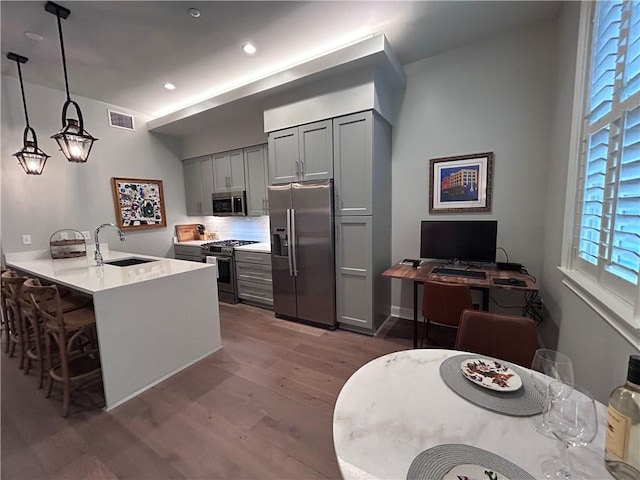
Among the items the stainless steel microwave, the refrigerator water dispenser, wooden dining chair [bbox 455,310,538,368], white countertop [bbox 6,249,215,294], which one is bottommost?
wooden dining chair [bbox 455,310,538,368]

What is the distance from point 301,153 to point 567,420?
304cm

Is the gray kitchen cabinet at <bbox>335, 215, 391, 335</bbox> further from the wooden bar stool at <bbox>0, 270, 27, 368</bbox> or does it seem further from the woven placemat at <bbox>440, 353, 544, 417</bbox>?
the wooden bar stool at <bbox>0, 270, 27, 368</bbox>

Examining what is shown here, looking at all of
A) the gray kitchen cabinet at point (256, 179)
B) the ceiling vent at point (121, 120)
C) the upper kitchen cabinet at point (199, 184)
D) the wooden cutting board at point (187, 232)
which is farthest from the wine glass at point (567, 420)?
the ceiling vent at point (121, 120)

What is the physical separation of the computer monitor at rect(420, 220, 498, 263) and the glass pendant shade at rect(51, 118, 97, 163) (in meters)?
3.27

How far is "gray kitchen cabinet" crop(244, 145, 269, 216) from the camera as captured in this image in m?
4.19

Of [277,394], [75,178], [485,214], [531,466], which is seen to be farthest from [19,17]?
[485,214]

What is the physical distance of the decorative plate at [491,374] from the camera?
3.09 feet

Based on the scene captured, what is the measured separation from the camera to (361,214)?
298 cm

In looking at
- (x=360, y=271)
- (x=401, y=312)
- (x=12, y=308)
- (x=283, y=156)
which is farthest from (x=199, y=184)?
(x=401, y=312)

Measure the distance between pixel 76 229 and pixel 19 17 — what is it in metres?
2.41

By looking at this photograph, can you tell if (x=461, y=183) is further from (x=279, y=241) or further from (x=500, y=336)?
(x=279, y=241)

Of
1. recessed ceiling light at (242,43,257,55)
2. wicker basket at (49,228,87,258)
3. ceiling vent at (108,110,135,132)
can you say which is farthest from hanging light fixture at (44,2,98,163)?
ceiling vent at (108,110,135,132)

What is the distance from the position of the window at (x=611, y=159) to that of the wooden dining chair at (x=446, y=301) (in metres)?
0.74

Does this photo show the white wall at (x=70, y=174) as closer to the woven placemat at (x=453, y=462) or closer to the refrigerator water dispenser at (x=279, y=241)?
the refrigerator water dispenser at (x=279, y=241)
